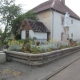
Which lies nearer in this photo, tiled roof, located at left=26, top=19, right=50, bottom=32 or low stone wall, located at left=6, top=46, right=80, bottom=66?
low stone wall, located at left=6, top=46, right=80, bottom=66

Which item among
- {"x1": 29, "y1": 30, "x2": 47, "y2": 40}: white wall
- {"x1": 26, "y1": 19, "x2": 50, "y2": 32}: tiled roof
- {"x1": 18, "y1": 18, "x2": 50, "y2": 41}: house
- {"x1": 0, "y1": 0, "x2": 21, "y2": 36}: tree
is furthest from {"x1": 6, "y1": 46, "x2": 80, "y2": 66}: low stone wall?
{"x1": 0, "y1": 0, "x2": 21, "y2": 36}: tree

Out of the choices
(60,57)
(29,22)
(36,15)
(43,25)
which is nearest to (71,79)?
(60,57)

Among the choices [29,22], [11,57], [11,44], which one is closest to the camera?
[11,57]

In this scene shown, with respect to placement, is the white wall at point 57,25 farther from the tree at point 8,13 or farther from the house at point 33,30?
the tree at point 8,13

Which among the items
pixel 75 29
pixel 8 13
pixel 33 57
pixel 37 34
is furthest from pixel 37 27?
pixel 33 57

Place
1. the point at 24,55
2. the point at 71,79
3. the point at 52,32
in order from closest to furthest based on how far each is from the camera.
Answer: the point at 71,79
the point at 24,55
the point at 52,32

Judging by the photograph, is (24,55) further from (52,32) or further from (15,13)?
(15,13)

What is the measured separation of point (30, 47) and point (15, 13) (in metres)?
17.9

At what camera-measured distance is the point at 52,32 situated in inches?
801

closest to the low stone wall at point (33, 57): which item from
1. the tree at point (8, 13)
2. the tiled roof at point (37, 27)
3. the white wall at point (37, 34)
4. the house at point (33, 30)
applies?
the white wall at point (37, 34)

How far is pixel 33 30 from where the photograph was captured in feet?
58.7

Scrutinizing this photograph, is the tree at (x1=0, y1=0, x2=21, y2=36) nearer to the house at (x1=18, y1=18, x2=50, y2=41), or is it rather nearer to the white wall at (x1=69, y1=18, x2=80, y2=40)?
the house at (x1=18, y1=18, x2=50, y2=41)

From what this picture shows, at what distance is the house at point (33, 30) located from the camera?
60.3 ft

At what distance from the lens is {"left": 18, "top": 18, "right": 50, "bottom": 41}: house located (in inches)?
723
